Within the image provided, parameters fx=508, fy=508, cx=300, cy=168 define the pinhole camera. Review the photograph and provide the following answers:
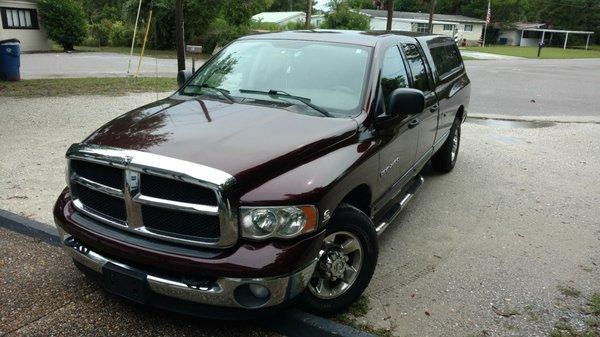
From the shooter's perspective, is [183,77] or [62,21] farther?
[62,21]

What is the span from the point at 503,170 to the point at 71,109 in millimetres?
8171

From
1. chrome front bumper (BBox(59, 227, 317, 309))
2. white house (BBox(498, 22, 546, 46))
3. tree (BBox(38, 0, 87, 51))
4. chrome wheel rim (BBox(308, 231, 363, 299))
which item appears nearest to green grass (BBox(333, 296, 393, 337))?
chrome wheel rim (BBox(308, 231, 363, 299))

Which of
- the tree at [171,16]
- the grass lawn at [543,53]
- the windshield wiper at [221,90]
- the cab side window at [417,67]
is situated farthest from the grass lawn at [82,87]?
the grass lawn at [543,53]

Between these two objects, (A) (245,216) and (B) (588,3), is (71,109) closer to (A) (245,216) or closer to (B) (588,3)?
(A) (245,216)

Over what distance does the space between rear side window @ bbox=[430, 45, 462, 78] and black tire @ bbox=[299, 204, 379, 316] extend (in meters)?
2.95

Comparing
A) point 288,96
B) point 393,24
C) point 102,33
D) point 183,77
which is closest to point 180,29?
point 183,77

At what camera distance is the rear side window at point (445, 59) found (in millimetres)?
5750

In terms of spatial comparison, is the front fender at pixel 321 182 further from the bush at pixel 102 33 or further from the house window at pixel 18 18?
the bush at pixel 102 33

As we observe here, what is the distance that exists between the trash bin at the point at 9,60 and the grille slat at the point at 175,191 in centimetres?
1375

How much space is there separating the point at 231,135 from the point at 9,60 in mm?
13735

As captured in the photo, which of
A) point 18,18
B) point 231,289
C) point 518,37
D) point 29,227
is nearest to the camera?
point 231,289

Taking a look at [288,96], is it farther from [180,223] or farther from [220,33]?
[220,33]

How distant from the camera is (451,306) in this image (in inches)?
137

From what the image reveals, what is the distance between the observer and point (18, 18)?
2856 cm
